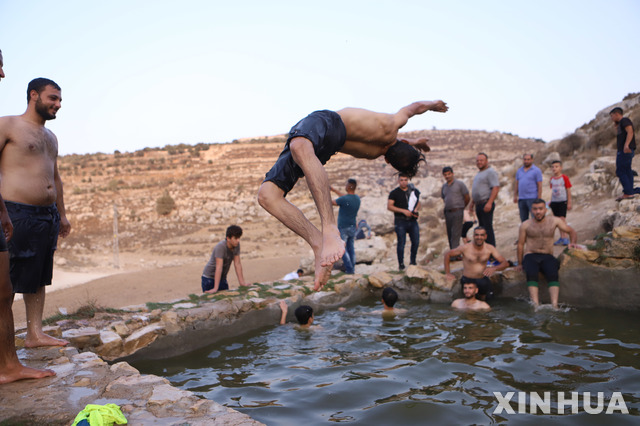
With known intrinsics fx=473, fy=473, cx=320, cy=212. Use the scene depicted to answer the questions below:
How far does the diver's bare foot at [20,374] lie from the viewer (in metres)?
3.15

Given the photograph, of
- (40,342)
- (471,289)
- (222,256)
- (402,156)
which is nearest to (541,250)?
(471,289)

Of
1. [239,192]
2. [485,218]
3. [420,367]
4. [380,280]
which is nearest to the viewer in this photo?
[420,367]

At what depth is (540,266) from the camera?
23.7ft

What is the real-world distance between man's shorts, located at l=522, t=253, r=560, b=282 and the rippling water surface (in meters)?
0.57

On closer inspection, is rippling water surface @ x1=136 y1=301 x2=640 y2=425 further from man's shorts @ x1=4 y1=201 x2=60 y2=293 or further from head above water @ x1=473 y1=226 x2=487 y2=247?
man's shorts @ x1=4 y1=201 x2=60 y2=293

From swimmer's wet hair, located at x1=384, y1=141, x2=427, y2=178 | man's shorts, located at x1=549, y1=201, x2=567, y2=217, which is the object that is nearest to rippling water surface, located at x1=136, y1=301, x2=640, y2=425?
swimmer's wet hair, located at x1=384, y1=141, x2=427, y2=178

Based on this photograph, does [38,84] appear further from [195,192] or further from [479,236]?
[195,192]

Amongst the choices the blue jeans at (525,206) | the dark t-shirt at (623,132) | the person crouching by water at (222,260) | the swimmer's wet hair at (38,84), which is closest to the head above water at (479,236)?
the blue jeans at (525,206)

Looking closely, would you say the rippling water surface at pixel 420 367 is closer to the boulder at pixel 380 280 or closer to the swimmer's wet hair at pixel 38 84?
the boulder at pixel 380 280

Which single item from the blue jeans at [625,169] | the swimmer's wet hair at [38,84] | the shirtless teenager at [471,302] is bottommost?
the shirtless teenager at [471,302]

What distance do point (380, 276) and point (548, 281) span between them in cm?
276

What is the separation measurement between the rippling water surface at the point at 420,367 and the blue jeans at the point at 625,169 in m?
3.29

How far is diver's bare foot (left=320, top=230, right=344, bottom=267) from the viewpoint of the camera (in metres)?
2.98

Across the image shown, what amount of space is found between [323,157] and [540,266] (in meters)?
5.08
